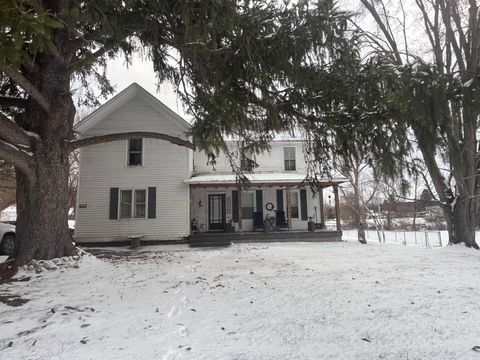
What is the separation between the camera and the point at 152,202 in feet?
47.4

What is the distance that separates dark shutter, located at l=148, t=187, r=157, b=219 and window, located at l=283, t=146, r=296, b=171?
6965mm

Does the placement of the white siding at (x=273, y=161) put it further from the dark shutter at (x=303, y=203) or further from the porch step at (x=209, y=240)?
the porch step at (x=209, y=240)

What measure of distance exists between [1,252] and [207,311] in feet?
29.6

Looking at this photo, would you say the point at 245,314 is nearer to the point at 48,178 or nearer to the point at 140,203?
the point at 48,178

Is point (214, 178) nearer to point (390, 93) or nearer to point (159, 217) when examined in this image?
point (159, 217)

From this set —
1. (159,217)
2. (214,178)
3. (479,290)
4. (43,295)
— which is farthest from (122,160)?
(479,290)

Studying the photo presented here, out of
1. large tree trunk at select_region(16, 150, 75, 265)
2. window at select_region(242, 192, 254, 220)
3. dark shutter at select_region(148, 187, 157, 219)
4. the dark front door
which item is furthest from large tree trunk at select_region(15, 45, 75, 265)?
window at select_region(242, 192, 254, 220)

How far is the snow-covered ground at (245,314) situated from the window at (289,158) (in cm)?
1113

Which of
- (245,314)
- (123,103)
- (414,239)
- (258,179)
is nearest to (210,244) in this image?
(258,179)

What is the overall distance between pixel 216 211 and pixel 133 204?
168 inches

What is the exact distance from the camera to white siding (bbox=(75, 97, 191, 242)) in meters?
14.2

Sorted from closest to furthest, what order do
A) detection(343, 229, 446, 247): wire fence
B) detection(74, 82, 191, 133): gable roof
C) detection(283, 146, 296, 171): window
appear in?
1. detection(74, 82, 191, 133): gable roof
2. detection(283, 146, 296, 171): window
3. detection(343, 229, 446, 247): wire fence

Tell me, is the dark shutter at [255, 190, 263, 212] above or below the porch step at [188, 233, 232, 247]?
above

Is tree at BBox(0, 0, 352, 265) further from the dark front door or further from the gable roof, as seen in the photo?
the dark front door
